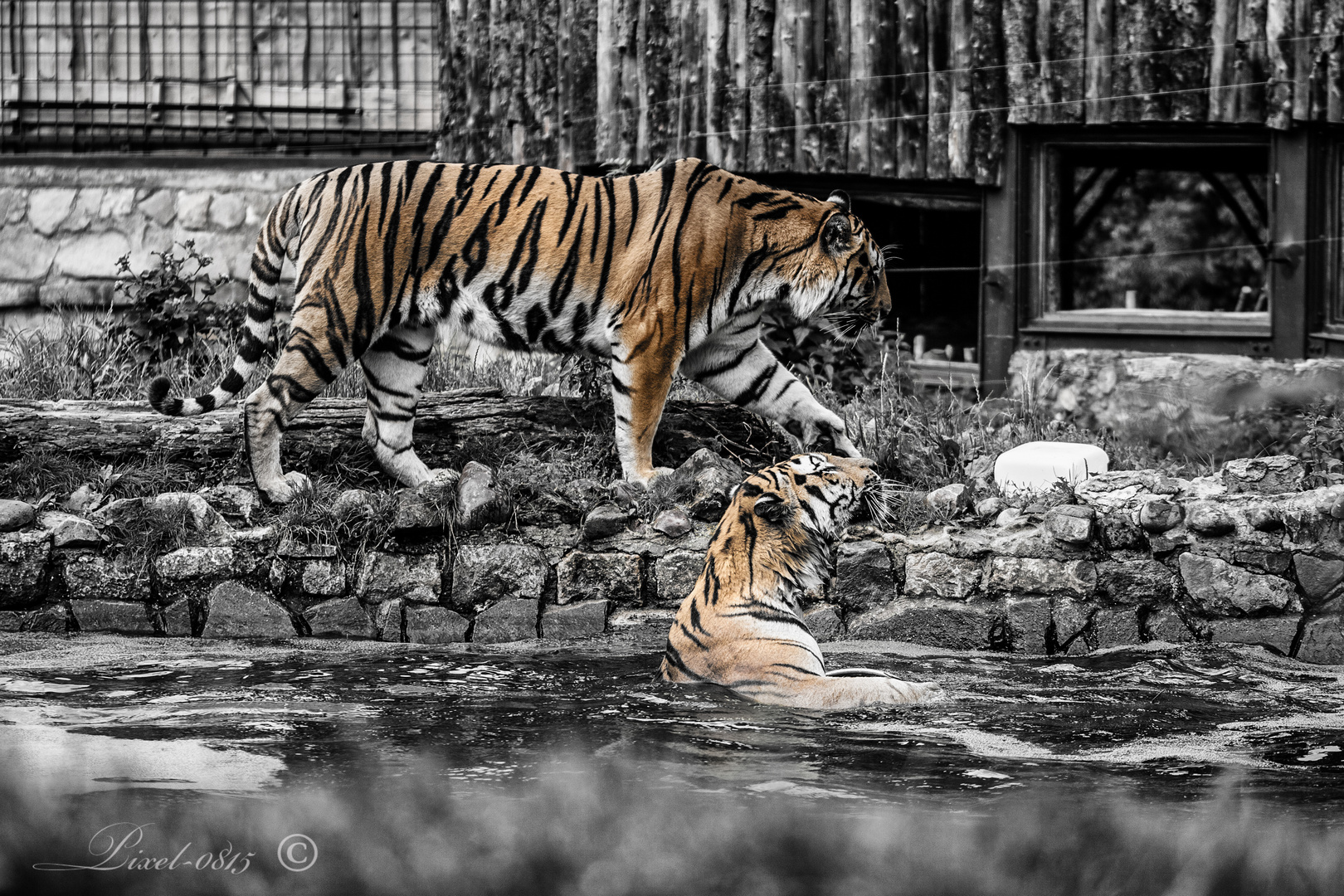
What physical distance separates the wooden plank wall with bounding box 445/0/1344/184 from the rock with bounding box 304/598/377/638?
4.01 m

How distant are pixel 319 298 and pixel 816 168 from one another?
3.75 m

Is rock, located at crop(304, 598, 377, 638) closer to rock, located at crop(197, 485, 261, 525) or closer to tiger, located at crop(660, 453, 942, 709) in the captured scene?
rock, located at crop(197, 485, 261, 525)

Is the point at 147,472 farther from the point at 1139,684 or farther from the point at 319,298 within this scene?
the point at 1139,684

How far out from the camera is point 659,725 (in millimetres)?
5371

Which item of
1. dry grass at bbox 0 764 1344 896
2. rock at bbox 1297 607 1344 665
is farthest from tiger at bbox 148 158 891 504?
dry grass at bbox 0 764 1344 896

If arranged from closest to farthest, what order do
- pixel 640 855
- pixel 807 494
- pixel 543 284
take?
1. pixel 640 855
2. pixel 807 494
3. pixel 543 284

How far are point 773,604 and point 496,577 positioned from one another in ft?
5.61

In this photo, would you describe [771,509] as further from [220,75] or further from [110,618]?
[220,75]

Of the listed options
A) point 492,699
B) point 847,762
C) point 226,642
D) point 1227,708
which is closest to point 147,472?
point 226,642

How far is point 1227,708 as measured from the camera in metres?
5.68

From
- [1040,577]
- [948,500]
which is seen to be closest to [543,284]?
[948,500]

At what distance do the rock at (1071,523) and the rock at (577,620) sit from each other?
1.86 metres

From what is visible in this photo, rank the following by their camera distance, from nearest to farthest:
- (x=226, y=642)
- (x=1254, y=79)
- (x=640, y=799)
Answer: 1. (x=640, y=799)
2. (x=226, y=642)
3. (x=1254, y=79)

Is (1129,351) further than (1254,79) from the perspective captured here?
Yes
